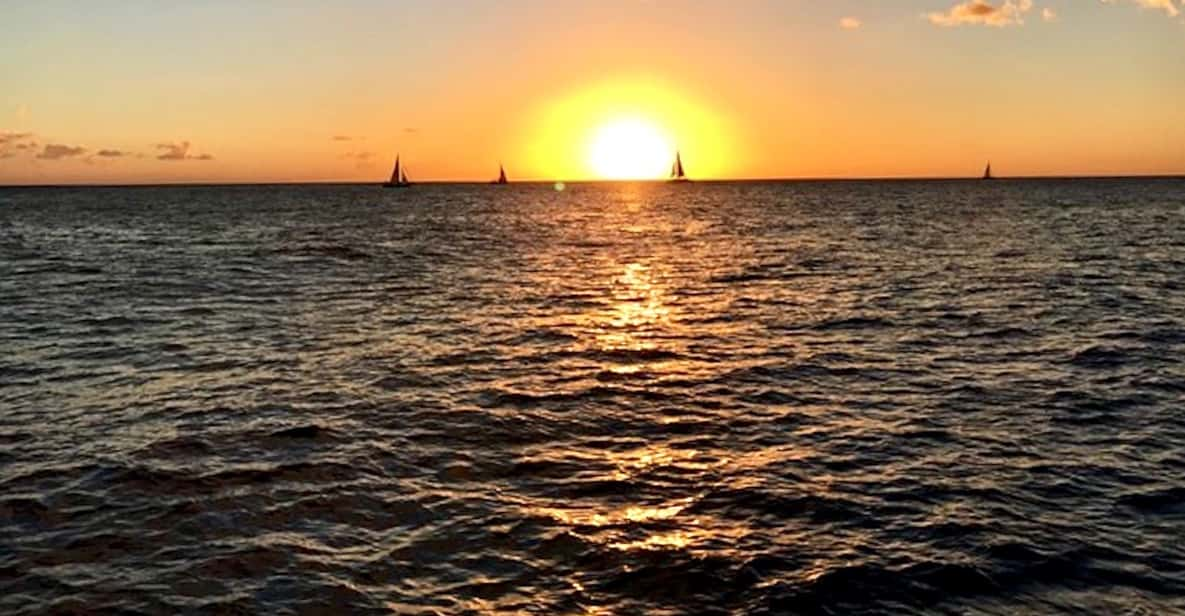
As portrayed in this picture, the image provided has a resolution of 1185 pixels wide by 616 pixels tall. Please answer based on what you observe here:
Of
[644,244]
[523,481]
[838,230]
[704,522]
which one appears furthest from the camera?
[838,230]

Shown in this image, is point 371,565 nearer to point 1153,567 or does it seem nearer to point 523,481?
point 523,481

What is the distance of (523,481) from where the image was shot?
1575cm

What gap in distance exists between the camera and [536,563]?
40.5 ft

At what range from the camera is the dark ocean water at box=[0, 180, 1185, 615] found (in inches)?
467

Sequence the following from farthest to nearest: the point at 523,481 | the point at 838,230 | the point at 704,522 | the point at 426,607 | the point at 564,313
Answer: the point at 838,230 < the point at 564,313 < the point at 523,481 < the point at 704,522 < the point at 426,607

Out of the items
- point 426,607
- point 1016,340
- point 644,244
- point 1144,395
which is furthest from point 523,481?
point 644,244

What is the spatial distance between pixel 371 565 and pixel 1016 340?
931 inches

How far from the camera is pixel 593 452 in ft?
57.3

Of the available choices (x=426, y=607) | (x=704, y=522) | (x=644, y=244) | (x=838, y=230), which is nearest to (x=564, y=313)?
(x=704, y=522)

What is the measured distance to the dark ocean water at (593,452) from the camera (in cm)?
Answer: 1185

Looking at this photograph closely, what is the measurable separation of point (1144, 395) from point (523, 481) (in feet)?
52.2

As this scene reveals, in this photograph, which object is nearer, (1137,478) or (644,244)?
(1137,478)

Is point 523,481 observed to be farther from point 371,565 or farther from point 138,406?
point 138,406

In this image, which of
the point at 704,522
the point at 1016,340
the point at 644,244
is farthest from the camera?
the point at 644,244
